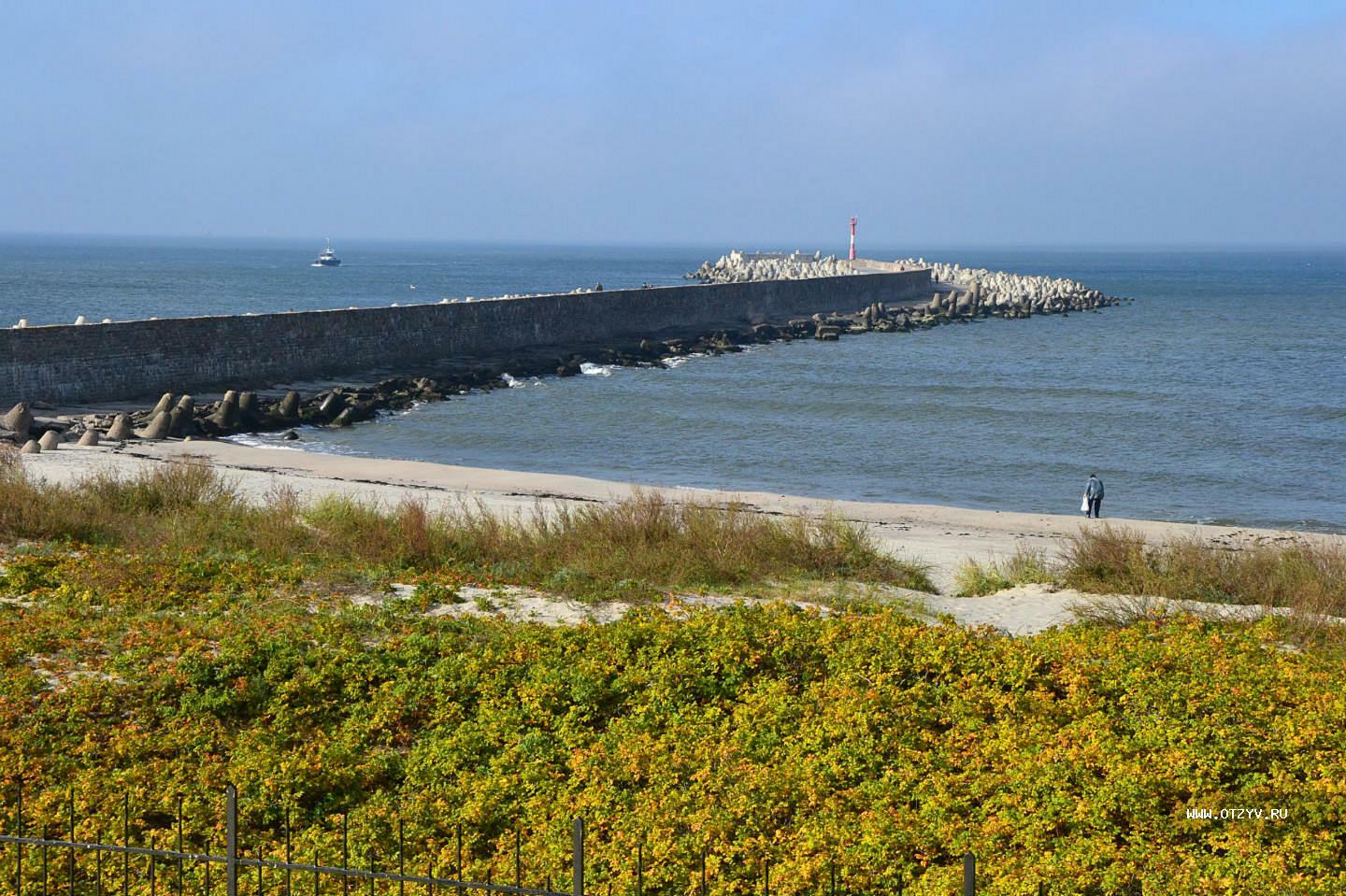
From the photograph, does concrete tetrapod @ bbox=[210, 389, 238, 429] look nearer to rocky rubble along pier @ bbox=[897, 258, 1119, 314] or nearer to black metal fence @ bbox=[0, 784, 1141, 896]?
black metal fence @ bbox=[0, 784, 1141, 896]

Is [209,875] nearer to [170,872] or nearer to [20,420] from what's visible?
[170,872]

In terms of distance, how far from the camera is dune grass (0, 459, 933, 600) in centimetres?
1259

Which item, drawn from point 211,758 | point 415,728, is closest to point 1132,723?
point 415,728

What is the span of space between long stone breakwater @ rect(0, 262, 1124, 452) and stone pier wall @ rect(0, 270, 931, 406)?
905mm

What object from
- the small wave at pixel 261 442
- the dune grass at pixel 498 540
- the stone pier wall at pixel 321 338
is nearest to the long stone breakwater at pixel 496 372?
the small wave at pixel 261 442

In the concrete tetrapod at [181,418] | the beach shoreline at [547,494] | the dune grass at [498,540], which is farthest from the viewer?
the concrete tetrapod at [181,418]

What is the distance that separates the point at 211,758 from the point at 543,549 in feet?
18.7

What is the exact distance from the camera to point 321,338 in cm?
3778

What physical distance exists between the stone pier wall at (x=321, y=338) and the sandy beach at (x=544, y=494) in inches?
209

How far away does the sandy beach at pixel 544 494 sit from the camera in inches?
683

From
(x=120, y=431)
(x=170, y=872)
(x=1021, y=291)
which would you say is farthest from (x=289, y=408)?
(x=1021, y=291)

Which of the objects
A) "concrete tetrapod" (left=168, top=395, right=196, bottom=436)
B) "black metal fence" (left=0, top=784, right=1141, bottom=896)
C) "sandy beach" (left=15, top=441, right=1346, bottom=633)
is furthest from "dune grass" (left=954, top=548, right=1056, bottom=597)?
"concrete tetrapod" (left=168, top=395, right=196, bottom=436)

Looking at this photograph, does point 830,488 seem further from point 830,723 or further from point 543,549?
point 830,723

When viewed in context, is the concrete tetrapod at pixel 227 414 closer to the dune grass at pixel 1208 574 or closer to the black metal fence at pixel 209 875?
the dune grass at pixel 1208 574
